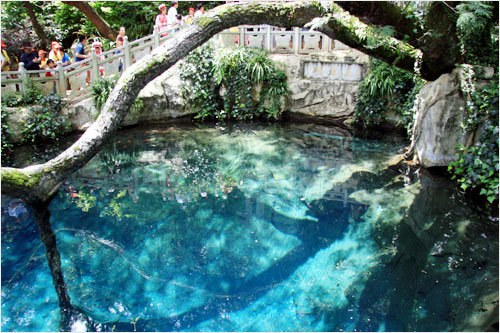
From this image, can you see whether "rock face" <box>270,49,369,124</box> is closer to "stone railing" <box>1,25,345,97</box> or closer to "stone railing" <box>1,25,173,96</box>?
"stone railing" <box>1,25,345,97</box>

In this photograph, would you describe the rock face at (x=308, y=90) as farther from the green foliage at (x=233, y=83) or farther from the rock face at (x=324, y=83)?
the green foliage at (x=233, y=83)

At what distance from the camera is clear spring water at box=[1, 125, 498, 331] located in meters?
4.79

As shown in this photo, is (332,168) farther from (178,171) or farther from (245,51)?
(245,51)

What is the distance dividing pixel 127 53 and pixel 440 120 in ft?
28.3

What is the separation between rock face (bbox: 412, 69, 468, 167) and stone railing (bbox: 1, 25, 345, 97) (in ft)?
15.8

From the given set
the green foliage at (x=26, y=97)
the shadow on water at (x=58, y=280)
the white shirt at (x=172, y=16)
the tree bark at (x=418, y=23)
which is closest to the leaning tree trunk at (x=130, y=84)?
the shadow on water at (x=58, y=280)

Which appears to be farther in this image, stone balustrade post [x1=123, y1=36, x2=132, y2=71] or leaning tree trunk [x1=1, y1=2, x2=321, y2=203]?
stone balustrade post [x1=123, y1=36, x2=132, y2=71]

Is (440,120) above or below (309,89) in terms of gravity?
below

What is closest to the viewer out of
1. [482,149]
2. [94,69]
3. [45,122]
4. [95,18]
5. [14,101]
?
[482,149]

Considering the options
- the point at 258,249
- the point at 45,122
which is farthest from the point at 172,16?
the point at 258,249

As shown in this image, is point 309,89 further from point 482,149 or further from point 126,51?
point 482,149

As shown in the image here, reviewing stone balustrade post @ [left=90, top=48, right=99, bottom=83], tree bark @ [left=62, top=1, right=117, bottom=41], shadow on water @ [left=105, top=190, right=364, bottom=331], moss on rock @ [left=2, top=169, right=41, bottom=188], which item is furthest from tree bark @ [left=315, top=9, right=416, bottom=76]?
tree bark @ [left=62, top=1, right=117, bottom=41]

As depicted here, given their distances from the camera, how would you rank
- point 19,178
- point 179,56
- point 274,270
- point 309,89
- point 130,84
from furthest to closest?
point 309,89 < point 179,56 < point 274,270 < point 130,84 < point 19,178

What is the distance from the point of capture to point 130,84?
538 cm
